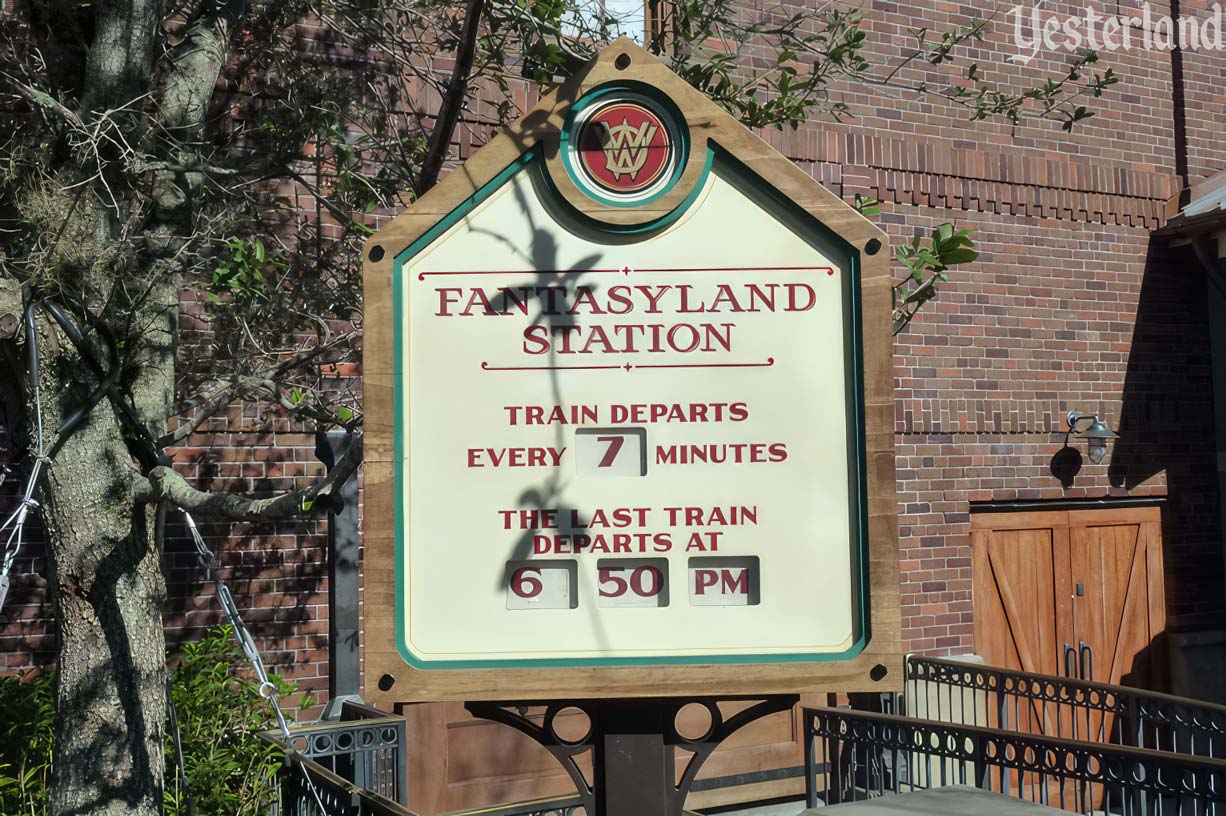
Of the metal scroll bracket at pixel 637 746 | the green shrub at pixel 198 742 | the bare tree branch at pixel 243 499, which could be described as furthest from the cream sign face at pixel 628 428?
the green shrub at pixel 198 742

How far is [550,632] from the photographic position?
2.21 metres

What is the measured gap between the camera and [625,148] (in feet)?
7.61

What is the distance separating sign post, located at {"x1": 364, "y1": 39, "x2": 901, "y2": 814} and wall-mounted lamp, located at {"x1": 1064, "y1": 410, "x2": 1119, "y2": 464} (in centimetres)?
773

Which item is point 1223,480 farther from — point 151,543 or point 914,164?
point 151,543

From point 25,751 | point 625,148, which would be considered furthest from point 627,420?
point 25,751

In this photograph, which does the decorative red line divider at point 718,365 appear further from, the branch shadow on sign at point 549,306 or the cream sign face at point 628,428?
the branch shadow on sign at point 549,306

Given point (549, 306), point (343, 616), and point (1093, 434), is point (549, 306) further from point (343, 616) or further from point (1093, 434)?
point (1093, 434)

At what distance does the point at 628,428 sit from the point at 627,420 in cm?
2

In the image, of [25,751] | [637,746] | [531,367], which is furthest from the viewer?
[25,751]

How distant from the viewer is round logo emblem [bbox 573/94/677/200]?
2305 millimetres

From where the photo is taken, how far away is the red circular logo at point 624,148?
2307mm

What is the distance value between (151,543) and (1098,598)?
26.3 feet

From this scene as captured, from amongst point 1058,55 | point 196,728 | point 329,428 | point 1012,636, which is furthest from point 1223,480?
point 196,728

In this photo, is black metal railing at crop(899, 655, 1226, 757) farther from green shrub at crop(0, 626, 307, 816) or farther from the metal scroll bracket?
green shrub at crop(0, 626, 307, 816)
